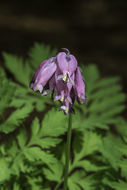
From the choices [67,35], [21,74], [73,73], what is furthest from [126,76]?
[73,73]

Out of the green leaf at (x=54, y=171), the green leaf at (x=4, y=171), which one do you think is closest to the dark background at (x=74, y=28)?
the green leaf at (x=54, y=171)

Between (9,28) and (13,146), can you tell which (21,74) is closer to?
(13,146)

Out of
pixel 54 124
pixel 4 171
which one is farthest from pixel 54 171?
pixel 4 171

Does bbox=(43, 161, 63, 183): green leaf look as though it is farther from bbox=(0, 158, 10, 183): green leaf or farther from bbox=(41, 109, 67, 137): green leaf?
bbox=(0, 158, 10, 183): green leaf

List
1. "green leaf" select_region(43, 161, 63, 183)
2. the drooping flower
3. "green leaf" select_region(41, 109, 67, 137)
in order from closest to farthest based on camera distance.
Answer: the drooping flower → "green leaf" select_region(41, 109, 67, 137) → "green leaf" select_region(43, 161, 63, 183)

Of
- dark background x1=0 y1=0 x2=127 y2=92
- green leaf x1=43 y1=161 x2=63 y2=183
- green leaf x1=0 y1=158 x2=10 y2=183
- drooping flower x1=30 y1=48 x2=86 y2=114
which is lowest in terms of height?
green leaf x1=0 y1=158 x2=10 y2=183

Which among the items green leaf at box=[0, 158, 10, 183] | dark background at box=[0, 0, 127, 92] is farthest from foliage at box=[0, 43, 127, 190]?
dark background at box=[0, 0, 127, 92]

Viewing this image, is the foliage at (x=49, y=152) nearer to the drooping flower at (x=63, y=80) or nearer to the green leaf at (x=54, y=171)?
the green leaf at (x=54, y=171)
